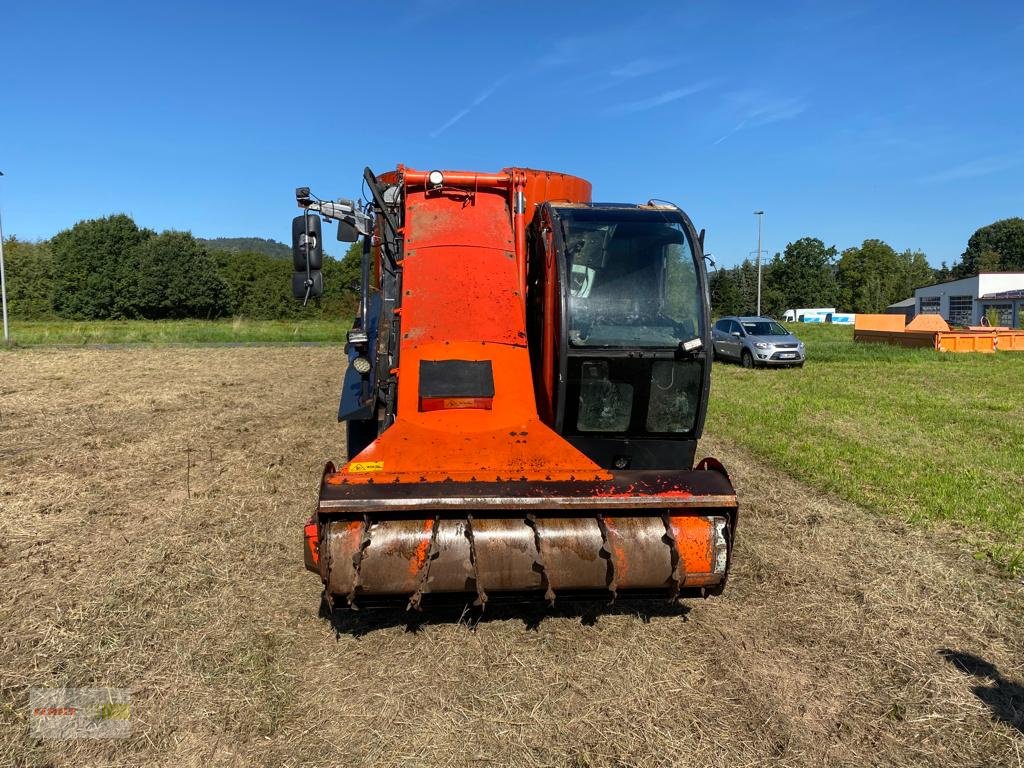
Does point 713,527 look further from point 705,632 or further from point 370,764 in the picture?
point 370,764

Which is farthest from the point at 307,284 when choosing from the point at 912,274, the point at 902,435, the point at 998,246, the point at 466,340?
the point at 998,246

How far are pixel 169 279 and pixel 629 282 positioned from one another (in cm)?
5942

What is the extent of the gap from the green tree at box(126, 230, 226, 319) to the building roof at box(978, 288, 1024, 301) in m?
59.1

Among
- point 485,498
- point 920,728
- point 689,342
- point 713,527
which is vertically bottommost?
point 920,728

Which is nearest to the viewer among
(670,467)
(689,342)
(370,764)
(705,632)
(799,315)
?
(370,764)

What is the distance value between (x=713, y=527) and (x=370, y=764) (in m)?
1.93

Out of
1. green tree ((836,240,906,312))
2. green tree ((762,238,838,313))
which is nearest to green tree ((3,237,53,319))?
green tree ((762,238,838,313))

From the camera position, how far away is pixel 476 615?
3.99 m

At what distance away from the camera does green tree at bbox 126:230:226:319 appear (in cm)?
5516

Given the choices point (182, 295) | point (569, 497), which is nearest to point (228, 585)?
point (569, 497)

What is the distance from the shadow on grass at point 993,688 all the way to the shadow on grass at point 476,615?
1.42m

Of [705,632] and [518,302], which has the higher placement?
[518,302]

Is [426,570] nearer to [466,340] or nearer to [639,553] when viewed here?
[639,553]

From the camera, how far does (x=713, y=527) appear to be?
11.2 ft
